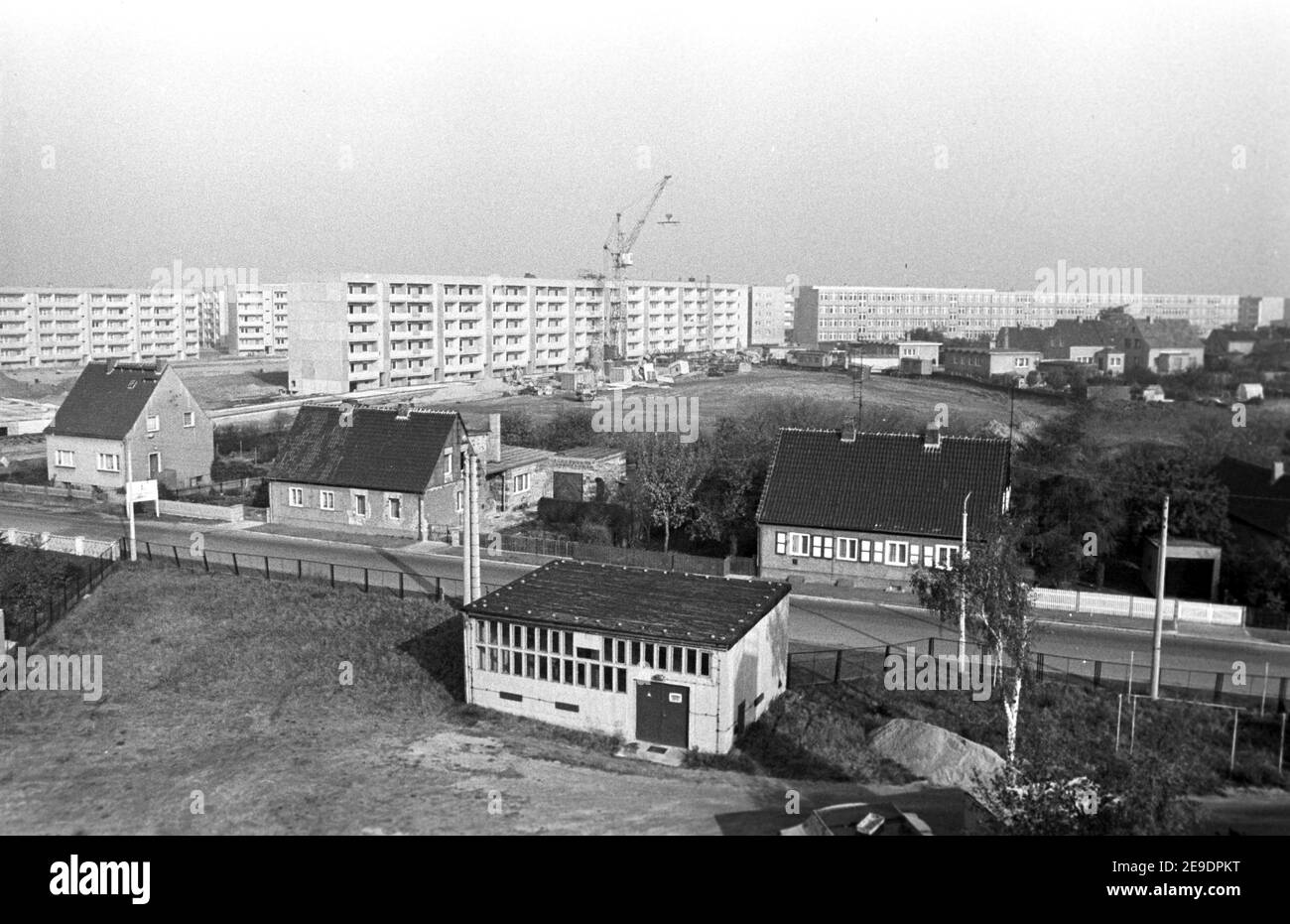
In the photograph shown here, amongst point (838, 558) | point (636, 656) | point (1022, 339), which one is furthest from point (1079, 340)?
point (636, 656)

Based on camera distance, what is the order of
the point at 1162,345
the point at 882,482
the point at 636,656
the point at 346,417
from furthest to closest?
the point at 1162,345 < the point at 346,417 < the point at 882,482 < the point at 636,656

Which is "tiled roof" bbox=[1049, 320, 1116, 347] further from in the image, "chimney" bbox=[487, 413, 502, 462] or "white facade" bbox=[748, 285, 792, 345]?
"white facade" bbox=[748, 285, 792, 345]

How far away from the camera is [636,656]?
18.4 metres

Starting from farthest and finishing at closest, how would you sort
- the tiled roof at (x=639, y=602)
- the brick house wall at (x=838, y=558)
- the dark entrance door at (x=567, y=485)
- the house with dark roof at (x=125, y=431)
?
the house with dark roof at (x=125, y=431)
the dark entrance door at (x=567, y=485)
the brick house wall at (x=838, y=558)
the tiled roof at (x=639, y=602)

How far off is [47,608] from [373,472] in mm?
10977

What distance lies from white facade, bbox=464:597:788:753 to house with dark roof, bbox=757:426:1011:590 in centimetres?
786

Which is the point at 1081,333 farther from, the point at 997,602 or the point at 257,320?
the point at 257,320

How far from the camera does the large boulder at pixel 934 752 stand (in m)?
16.5

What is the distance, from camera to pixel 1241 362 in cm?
3522

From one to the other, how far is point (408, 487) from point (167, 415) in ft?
45.0

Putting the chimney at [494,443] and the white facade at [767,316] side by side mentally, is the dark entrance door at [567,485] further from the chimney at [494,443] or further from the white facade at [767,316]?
the white facade at [767,316]

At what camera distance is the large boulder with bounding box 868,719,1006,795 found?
16484mm

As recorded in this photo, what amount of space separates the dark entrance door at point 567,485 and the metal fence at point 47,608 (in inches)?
589

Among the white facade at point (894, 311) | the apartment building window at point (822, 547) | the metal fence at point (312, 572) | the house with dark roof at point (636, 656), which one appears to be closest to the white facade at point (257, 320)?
the white facade at point (894, 311)
